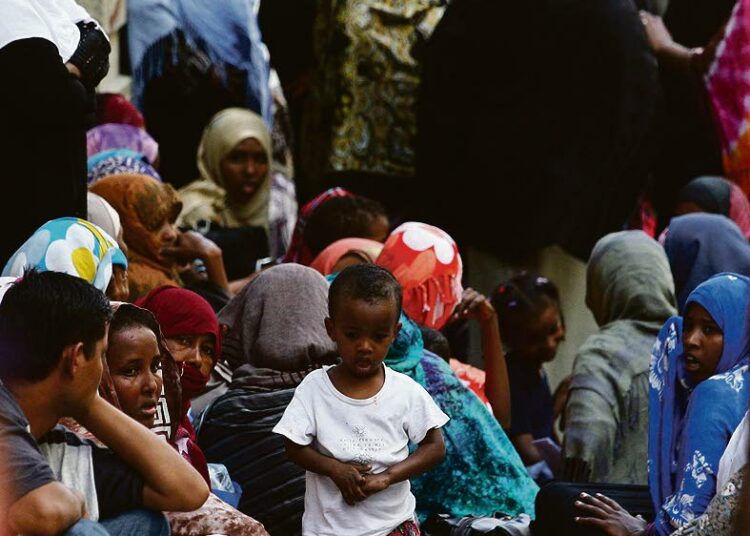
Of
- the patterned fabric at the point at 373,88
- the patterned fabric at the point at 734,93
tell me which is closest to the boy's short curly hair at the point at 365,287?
the patterned fabric at the point at 373,88

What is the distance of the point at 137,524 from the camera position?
3541mm

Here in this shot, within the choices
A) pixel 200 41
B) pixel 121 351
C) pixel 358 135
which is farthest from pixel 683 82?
pixel 121 351

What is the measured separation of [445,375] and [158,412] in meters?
1.32

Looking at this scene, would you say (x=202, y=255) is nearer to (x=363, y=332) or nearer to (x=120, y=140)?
(x=120, y=140)

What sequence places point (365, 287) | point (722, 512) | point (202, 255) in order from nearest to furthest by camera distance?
point (722, 512) → point (365, 287) → point (202, 255)

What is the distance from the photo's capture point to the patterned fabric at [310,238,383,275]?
5.80m

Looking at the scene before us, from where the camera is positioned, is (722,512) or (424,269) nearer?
(722,512)

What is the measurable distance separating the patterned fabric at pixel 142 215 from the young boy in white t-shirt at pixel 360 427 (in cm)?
182

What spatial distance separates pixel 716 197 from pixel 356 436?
3.88 metres

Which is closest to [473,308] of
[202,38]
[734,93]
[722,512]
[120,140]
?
[722,512]

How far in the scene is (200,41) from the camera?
873 cm

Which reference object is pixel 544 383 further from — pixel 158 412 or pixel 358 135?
pixel 158 412

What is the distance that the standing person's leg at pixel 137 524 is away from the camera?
11.5 ft

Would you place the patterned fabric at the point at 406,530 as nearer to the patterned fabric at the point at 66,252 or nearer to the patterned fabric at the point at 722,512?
the patterned fabric at the point at 722,512
